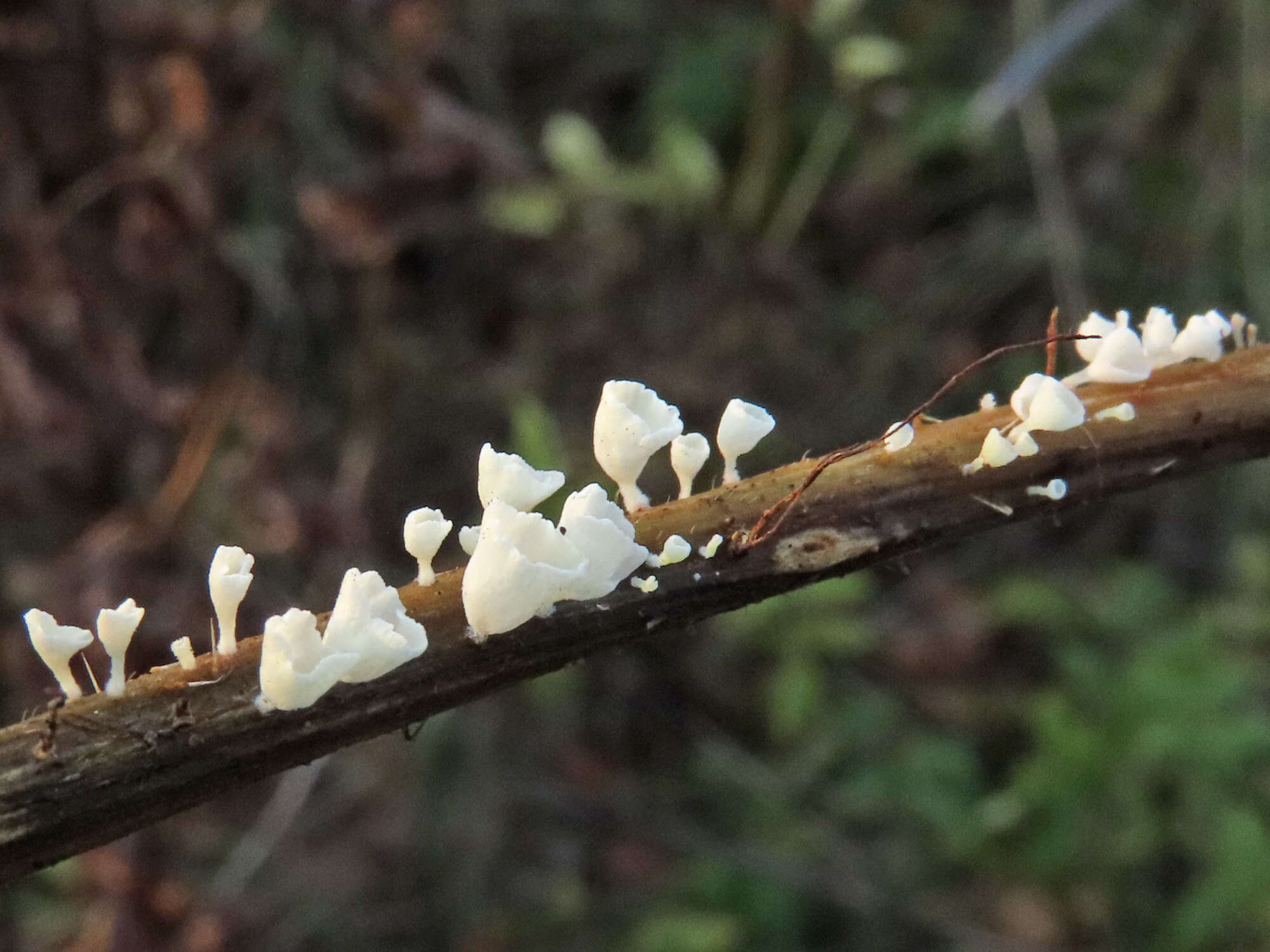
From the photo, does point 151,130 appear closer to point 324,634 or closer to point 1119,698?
point 324,634

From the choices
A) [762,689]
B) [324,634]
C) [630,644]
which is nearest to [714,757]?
[762,689]

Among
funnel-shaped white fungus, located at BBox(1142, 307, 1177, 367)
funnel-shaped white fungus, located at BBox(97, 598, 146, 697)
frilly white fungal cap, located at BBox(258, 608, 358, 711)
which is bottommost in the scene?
frilly white fungal cap, located at BBox(258, 608, 358, 711)

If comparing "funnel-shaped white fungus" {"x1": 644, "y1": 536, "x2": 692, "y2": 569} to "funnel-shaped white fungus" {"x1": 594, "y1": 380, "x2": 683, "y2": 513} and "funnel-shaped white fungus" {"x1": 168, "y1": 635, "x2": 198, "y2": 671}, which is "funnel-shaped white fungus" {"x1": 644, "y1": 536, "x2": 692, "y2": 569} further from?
"funnel-shaped white fungus" {"x1": 168, "y1": 635, "x2": 198, "y2": 671}

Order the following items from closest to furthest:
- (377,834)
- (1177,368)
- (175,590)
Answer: (1177,368) < (175,590) < (377,834)

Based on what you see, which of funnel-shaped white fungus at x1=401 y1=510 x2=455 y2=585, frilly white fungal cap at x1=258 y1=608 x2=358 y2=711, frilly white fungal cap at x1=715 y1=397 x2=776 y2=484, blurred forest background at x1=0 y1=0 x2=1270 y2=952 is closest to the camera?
frilly white fungal cap at x1=258 y1=608 x2=358 y2=711

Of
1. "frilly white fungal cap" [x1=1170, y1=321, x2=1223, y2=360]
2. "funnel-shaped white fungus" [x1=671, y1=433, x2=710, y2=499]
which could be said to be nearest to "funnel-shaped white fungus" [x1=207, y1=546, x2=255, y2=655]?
"funnel-shaped white fungus" [x1=671, y1=433, x2=710, y2=499]

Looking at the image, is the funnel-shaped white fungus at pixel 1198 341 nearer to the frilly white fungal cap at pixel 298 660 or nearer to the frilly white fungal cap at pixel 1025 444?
the frilly white fungal cap at pixel 1025 444
